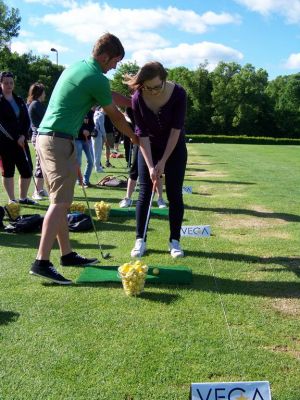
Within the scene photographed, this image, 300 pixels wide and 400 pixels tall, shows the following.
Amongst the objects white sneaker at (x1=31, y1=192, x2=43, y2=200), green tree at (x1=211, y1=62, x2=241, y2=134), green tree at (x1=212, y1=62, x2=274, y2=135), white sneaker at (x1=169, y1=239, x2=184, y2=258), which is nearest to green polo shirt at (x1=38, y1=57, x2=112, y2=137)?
white sneaker at (x1=169, y1=239, x2=184, y2=258)

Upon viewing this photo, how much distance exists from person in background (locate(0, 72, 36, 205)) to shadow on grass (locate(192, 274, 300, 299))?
13.6 ft

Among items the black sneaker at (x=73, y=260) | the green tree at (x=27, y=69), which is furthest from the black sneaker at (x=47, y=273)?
the green tree at (x=27, y=69)

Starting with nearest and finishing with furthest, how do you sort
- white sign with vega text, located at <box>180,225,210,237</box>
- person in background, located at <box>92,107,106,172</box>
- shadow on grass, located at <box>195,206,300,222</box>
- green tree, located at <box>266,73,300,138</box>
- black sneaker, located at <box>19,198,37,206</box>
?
white sign with vega text, located at <box>180,225,210,237</box> < shadow on grass, located at <box>195,206,300,222</box> < black sneaker, located at <box>19,198,37,206</box> < person in background, located at <box>92,107,106,172</box> < green tree, located at <box>266,73,300,138</box>

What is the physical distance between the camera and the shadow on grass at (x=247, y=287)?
12.8ft

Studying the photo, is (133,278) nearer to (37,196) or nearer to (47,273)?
(47,273)

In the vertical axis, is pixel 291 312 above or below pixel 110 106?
below

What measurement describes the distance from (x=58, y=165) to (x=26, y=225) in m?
2.18

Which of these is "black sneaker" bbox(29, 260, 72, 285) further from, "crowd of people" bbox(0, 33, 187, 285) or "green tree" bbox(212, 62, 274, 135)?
"green tree" bbox(212, 62, 274, 135)

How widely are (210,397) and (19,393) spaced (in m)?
1.01

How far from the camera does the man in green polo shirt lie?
12.8 feet

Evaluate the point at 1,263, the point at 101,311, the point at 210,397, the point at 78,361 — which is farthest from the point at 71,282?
the point at 210,397

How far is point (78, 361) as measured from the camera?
2.79 metres

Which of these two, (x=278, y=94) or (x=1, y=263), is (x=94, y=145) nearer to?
(x=1, y=263)

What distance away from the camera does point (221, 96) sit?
209 feet
